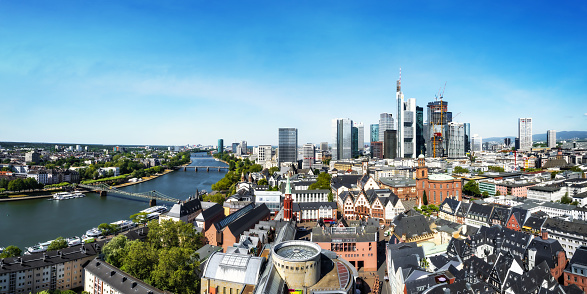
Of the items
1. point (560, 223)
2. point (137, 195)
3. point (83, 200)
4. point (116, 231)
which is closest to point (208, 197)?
point (116, 231)

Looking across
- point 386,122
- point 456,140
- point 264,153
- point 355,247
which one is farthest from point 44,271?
point 386,122

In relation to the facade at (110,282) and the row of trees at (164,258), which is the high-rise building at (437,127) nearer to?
the row of trees at (164,258)

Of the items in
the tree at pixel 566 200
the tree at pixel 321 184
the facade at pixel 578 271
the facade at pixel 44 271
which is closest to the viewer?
the facade at pixel 578 271

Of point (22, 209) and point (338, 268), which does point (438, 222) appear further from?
point (22, 209)

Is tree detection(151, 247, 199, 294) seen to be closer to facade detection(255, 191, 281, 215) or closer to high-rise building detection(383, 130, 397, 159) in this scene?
facade detection(255, 191, 281, 215)

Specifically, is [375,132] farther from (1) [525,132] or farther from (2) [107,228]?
(2) [107,228]

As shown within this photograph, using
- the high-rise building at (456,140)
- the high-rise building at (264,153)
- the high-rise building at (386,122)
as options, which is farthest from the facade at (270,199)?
the high-rise building at (386,122)

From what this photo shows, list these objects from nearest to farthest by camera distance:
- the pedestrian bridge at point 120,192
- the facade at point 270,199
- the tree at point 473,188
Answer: the facade at point 270,199
the tree at point 473,188
the pedestrian bridge at point 120,192
